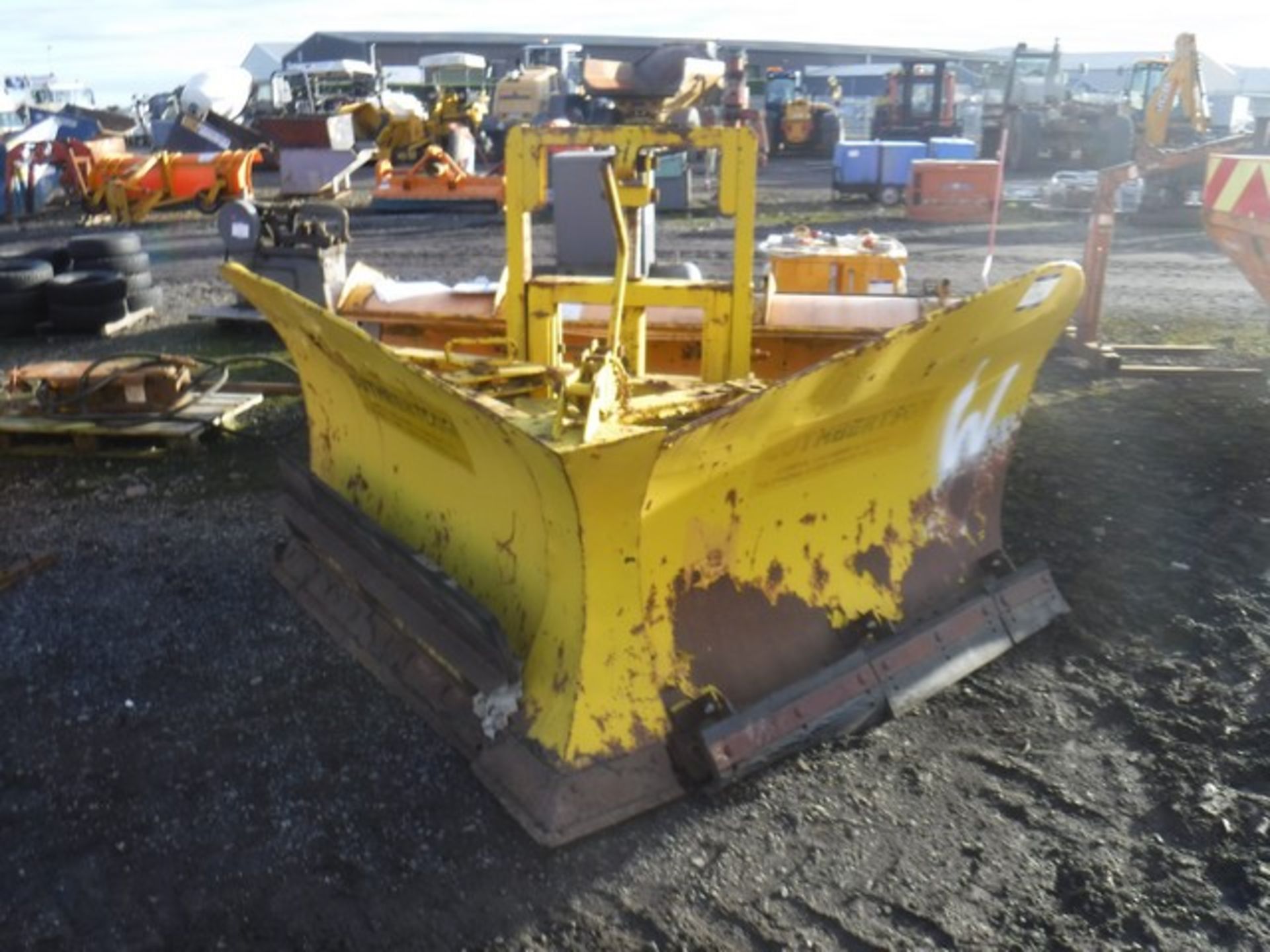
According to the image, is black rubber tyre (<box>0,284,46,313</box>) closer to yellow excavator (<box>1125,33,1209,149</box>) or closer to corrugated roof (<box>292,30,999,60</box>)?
yellow excavator (<box>1125,33,1209,149</box>)

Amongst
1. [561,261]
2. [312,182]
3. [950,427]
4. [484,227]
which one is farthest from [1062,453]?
[312,182]

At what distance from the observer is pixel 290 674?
3793 mm

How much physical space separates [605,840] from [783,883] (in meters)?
0.47

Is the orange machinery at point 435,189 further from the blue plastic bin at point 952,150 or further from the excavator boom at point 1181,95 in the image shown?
the excavator boom at point 1181,95

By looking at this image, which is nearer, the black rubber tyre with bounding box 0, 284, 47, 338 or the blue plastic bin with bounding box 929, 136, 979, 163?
the black rubber tyre with bounding box 0, 284, 47, 338

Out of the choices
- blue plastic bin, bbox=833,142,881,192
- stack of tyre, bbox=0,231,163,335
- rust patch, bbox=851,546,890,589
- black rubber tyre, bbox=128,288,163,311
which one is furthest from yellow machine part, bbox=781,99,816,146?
rust patch, bbox=851,546,890,589

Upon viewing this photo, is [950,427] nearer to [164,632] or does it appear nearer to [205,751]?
[205,751]

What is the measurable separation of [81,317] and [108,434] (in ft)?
11.5

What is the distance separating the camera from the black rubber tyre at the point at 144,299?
378 inches

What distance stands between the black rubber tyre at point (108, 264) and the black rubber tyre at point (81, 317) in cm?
77

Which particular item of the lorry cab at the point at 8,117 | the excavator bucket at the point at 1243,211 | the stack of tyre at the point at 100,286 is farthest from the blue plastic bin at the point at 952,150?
the lorry cab at the point at 8,117

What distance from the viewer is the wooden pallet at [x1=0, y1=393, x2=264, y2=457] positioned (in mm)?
5902

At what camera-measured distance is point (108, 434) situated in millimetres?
5910

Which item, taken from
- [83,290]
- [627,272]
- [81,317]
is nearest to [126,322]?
[81,317]
